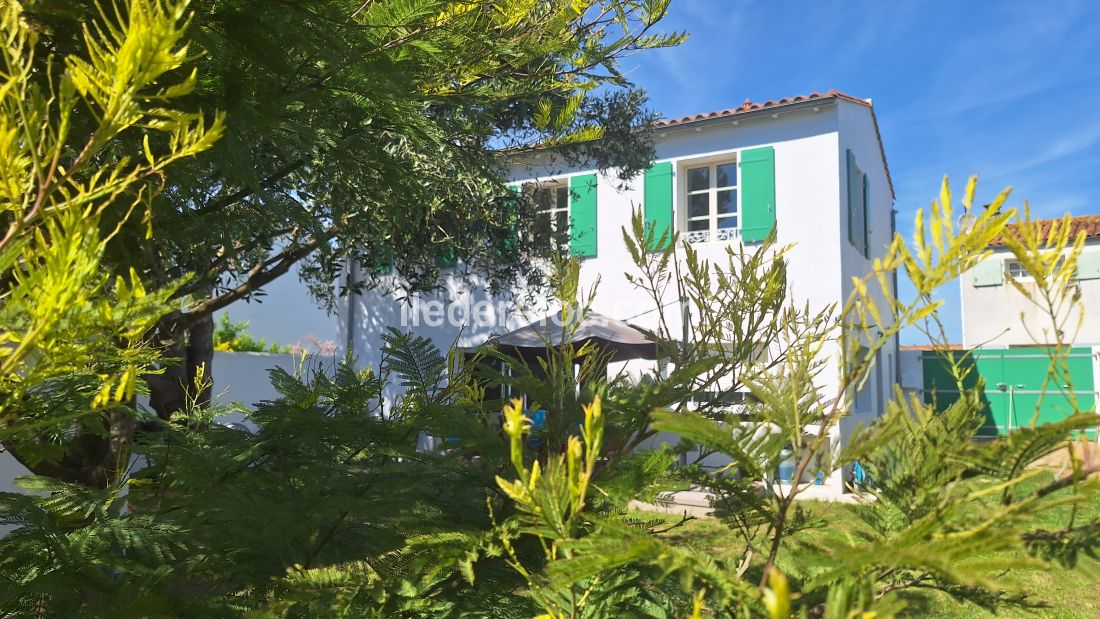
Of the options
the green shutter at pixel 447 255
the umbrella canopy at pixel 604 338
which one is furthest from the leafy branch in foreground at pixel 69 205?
the umbrella canopy at pixel 604 338

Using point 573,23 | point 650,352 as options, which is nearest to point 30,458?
point 573,23

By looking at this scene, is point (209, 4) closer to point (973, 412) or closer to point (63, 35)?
point (63, 35)

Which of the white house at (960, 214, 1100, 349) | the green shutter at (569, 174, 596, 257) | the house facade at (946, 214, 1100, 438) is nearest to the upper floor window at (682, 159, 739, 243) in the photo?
the green shutter at (569, 174, 596, 257)

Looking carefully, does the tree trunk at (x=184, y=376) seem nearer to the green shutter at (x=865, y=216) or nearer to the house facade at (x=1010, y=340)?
the green shutter at (x=865, y=216)

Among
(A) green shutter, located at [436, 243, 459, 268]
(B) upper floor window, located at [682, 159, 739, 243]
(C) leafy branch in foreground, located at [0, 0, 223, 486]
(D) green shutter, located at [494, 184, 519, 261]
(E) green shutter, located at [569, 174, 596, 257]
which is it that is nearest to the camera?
(C) leafy branch in foreground, located at [0, 0, 223, 486]

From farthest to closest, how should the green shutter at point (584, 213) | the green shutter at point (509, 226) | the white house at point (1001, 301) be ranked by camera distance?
the white house at point (1001, 301) → the green shutter at point (584, 213) → the green shutter at point (509, 226)

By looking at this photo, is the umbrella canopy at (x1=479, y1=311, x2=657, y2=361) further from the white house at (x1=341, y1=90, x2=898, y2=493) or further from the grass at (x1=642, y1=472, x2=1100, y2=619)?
the grass at (x1=642, y1=472, x2=1100, y2=619)

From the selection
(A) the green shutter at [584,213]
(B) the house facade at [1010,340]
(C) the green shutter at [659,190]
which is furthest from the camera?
(B) the house facade at [1010,340]

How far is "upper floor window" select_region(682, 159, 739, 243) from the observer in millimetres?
10031

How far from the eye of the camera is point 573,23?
264cm

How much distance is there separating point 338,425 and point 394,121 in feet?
2.52

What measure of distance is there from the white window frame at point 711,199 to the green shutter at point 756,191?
0.10 m

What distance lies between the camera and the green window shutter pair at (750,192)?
9.58 meters

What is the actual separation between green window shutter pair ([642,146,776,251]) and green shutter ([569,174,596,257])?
87 centimetres
